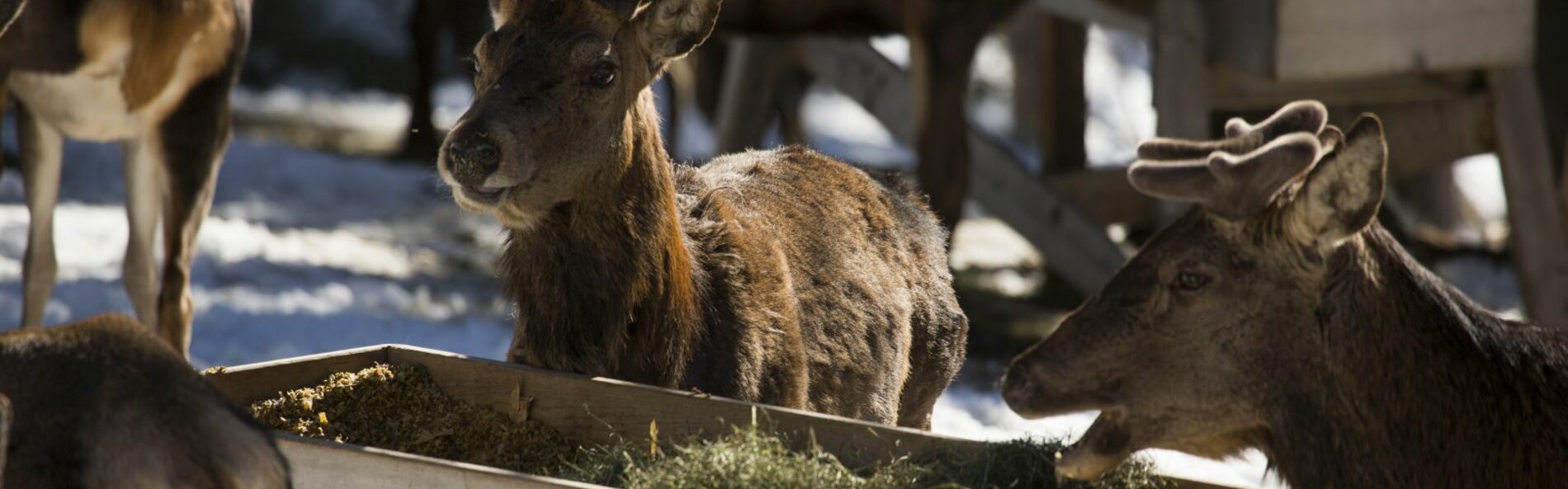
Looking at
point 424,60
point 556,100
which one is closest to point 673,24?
point 556,100

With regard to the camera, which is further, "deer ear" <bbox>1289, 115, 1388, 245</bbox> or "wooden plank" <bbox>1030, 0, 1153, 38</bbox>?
"wooden plank" <bbox>1030, 0, 1153, 38</bbox>

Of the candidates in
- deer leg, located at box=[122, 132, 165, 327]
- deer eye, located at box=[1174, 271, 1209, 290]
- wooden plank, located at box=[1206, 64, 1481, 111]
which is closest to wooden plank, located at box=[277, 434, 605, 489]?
deer eye, located at box=[1174, 271, 1209, 290]

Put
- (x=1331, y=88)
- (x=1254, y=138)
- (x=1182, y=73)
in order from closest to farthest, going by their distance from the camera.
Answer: (x=1254, y=138)
(x=1182, y=73)
(x=1331, y=88)

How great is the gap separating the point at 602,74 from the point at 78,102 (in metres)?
3.67

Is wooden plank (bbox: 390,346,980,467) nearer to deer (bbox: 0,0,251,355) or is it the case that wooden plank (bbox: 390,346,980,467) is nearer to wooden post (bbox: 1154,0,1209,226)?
deer (bbox: 0,0,251,355)

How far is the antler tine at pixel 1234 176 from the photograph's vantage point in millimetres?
3475

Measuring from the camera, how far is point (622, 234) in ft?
15.6

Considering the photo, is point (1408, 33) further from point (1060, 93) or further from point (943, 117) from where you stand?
point (1060, 93)

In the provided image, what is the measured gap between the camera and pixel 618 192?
4.79 metres

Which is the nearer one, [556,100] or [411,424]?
[411,424]

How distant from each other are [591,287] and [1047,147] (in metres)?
7.38

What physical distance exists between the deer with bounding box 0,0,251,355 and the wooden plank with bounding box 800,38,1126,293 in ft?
13.4

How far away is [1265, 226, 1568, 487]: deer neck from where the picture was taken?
3623 millimetres

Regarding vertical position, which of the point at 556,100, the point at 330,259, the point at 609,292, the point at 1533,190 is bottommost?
the point at 330,259
